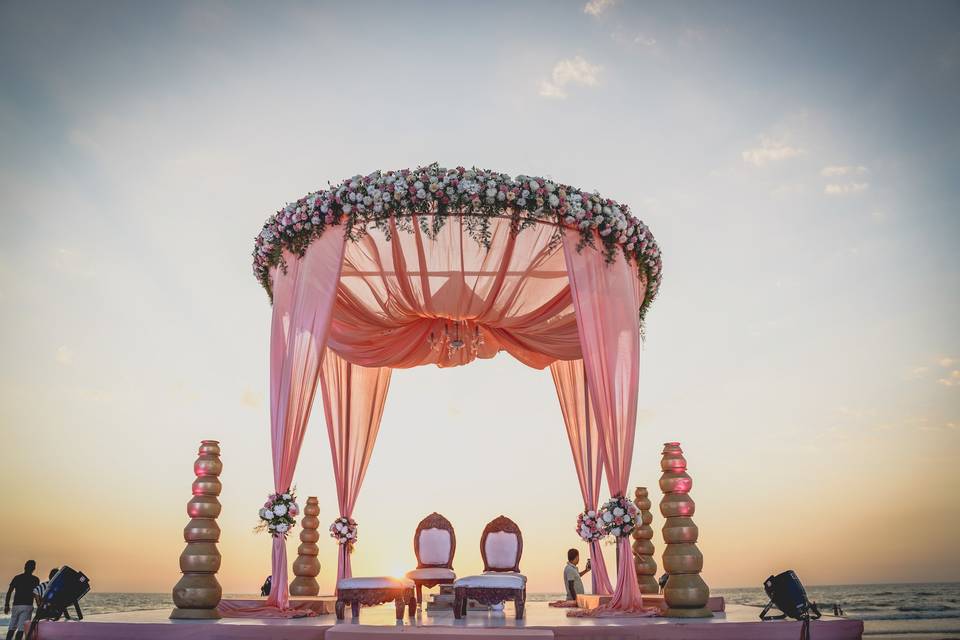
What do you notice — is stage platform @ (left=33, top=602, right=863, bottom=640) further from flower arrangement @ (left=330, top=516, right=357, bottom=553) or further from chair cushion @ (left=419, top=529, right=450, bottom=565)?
chair cushion @ (left=419, top=529, right=450, bottom=565)

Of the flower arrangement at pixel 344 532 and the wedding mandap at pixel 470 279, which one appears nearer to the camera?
the wedding mandap at pixel 470 279

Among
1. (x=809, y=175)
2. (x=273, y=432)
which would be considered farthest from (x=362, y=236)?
(x=809, y=175)

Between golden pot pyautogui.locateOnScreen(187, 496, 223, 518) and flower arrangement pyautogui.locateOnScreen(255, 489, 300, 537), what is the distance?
343 mm

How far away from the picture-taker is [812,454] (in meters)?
14.1

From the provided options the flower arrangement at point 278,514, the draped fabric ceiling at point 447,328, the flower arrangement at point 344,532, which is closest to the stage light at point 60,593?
the flower arrangement at point 278,514

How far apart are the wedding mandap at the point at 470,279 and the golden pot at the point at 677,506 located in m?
0.25

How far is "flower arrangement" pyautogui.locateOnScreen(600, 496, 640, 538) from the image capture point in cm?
509

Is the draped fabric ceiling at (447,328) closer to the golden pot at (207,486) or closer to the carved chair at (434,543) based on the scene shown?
the golden pot at (207,486)

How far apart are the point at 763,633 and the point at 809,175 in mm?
6557

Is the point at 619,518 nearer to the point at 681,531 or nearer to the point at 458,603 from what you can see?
the point at 681,531

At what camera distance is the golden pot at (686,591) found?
489 centimetres

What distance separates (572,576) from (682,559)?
2.45 meters

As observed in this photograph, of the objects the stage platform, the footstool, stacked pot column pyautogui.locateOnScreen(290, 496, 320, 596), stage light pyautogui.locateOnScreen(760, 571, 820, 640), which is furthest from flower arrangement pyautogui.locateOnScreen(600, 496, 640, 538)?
stacked pot column pyautogui.locateOnScreen(290, 496, 320, 596)

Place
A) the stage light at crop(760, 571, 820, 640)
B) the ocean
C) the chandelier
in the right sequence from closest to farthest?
1. the stage light at crop(760, 571, 820, 640)
2. the chandelier
3. the ocean
